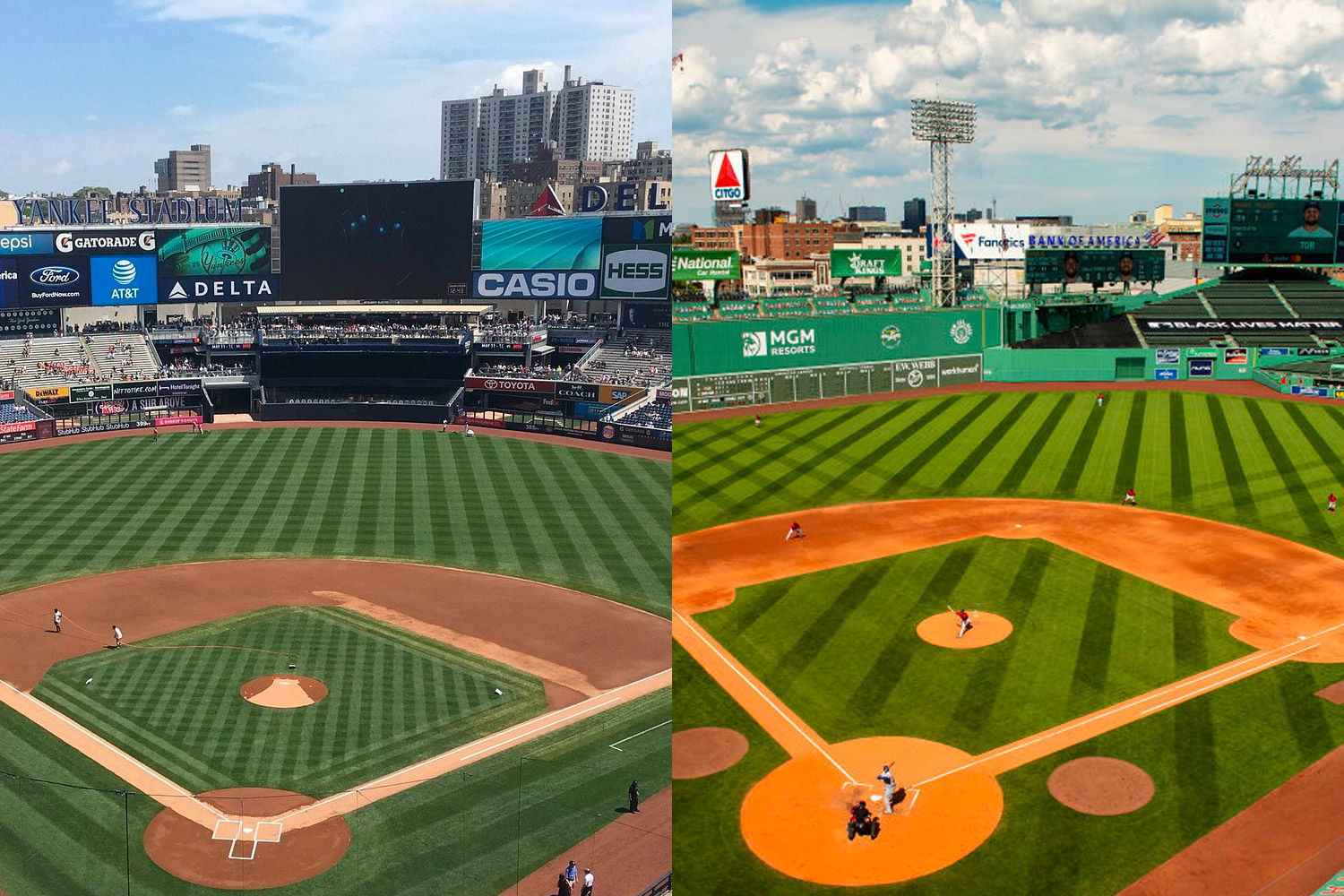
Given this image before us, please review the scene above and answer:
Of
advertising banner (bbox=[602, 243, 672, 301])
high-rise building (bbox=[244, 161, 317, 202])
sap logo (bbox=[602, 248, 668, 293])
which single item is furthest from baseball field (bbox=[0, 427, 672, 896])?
high-rise building (bbox=[244, 161, 317, 202])

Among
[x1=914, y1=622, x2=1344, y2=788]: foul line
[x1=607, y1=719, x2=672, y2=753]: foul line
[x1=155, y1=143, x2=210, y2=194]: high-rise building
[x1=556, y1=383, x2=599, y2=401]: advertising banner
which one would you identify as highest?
[x1=155, y1=143, x2=210, y2=194]: high-rise building

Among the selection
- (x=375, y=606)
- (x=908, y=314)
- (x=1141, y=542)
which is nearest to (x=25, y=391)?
(x=375, y=606)

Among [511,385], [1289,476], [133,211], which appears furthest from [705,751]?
[133,211]

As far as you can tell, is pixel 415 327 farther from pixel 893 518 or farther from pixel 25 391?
pixel 893 518

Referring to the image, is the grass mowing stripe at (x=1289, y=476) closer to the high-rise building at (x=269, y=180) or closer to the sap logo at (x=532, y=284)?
the sap logo at (x=532, y=284)

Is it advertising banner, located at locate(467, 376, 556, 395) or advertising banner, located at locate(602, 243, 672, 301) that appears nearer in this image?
advertising banner, located at locate(467, 376, 556, 395)

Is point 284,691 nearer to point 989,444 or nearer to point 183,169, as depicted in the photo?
point 989,444

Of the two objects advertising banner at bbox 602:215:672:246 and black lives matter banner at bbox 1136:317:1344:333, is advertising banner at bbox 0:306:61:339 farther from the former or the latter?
black lives matter banner at bbox 1136:317:1344:333
